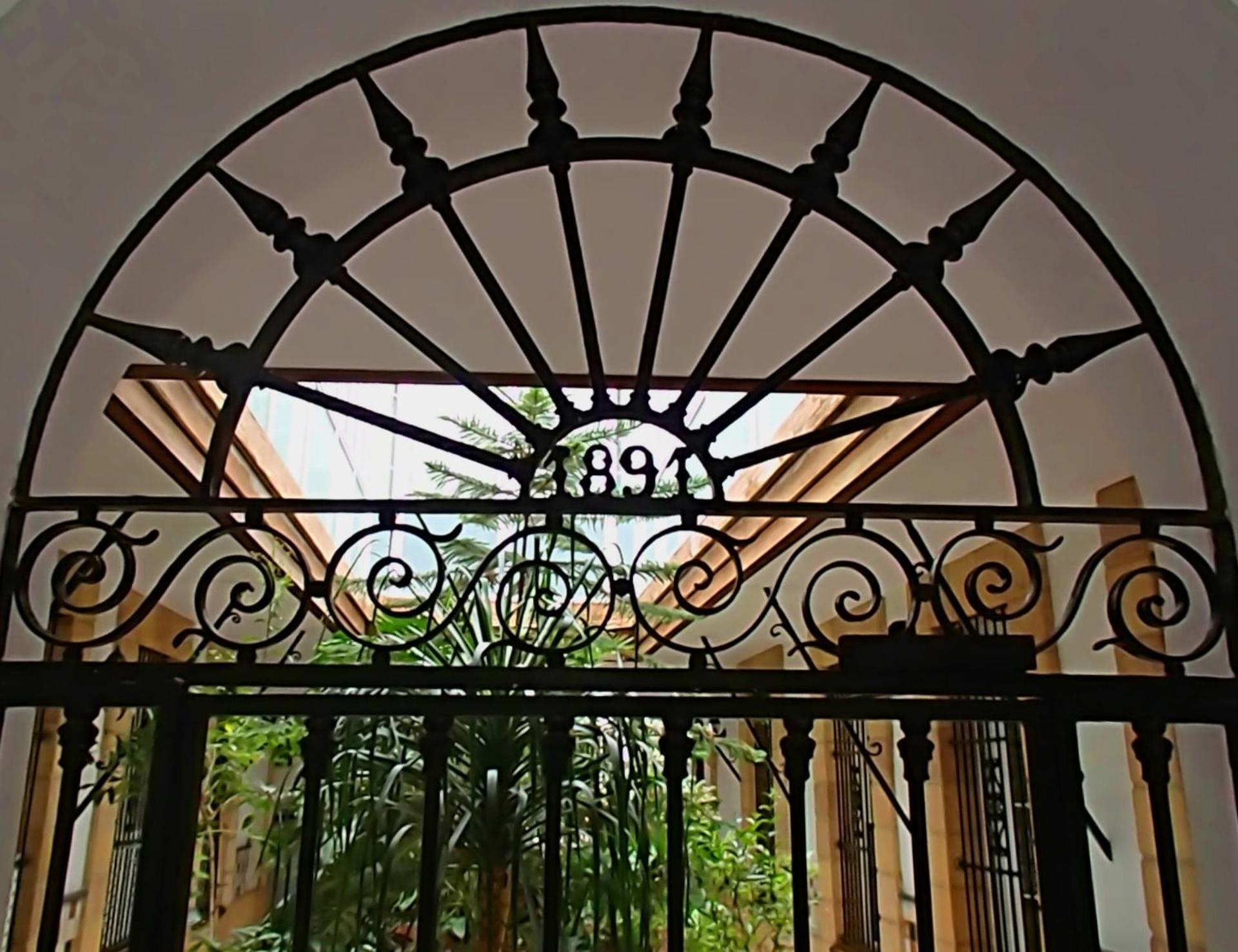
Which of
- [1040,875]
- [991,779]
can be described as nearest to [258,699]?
[1040,875]

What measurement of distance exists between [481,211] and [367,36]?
1.38 feet

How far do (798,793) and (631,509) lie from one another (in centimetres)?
32

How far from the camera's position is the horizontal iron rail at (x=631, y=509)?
1006 mm

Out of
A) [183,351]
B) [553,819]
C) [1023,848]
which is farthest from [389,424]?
[1023,848]

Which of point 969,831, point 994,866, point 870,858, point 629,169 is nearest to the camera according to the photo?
point 629,169

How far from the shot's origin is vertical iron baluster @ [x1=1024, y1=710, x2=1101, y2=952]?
0.95 metres

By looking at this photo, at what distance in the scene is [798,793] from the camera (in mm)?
995

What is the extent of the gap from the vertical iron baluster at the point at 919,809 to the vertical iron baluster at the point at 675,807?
217 mm

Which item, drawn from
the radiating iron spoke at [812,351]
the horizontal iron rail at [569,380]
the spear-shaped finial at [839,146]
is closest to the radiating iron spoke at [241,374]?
the radiating iron spoke at [812,351]

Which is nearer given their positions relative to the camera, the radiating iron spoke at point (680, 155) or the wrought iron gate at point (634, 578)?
the wrought iron gate at point (634, 578)

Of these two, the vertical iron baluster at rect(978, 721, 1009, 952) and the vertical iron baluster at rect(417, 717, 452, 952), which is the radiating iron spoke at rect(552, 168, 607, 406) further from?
the vertical iron baluster at rect(978, 721, 1009, 952)

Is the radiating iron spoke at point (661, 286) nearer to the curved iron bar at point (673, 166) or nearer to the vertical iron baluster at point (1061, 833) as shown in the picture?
the curved iron bar at point (673, 166)

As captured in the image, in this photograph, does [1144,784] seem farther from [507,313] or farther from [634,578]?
[507,313]

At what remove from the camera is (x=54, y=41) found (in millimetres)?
936
